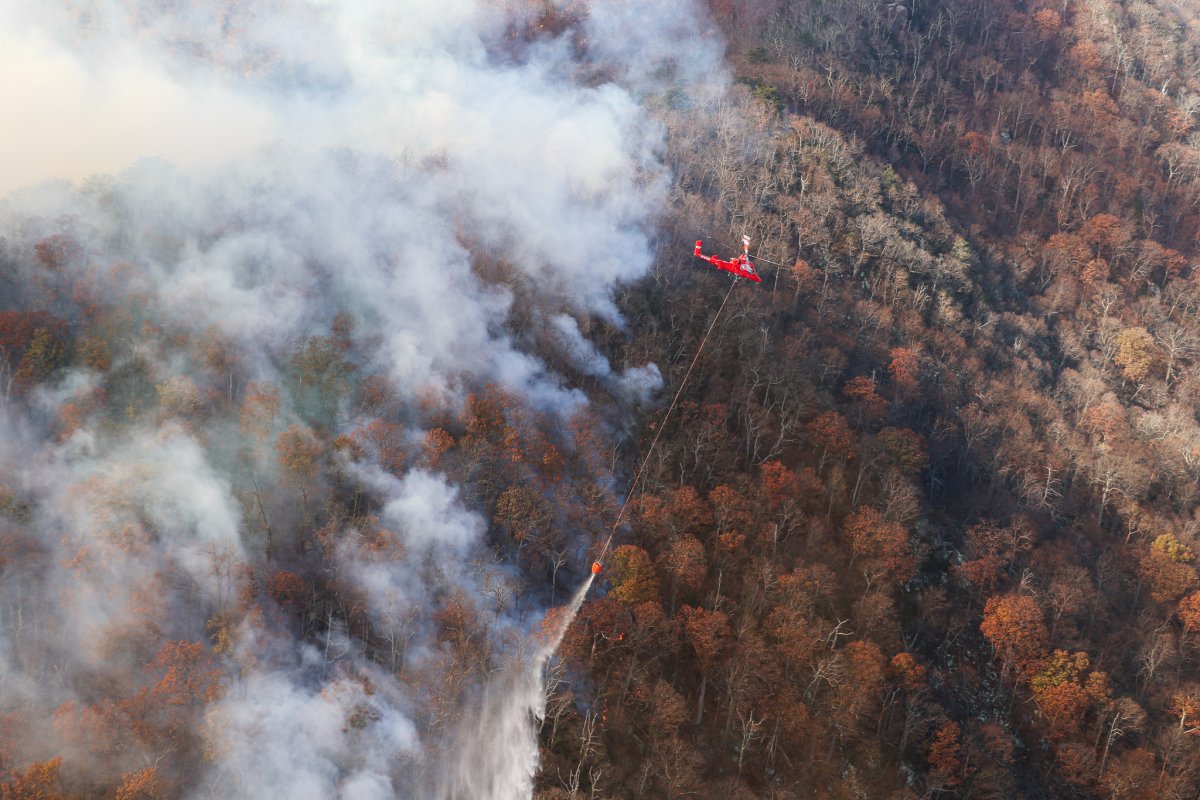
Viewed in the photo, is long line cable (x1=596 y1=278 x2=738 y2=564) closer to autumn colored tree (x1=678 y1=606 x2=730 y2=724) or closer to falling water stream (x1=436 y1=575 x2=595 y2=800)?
autumn colored tree (x1=678 y1=606 x2=730 y2=724)

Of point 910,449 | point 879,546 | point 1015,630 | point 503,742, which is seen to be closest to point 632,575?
point 503,742

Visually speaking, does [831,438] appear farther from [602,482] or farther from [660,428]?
[602,482]

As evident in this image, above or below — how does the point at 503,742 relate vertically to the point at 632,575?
below

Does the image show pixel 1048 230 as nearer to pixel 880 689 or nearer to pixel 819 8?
pixel 819 8

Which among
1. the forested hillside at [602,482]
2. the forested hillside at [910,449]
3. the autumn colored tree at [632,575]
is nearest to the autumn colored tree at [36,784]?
the forested hillside at [602,482]

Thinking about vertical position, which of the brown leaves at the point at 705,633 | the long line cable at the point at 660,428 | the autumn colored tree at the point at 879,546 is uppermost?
the long line cable at the point at 660,428

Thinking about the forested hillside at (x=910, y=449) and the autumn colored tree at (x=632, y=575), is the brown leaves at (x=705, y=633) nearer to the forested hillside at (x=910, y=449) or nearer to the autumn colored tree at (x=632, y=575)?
the forested hillside at (x=910, y=449)

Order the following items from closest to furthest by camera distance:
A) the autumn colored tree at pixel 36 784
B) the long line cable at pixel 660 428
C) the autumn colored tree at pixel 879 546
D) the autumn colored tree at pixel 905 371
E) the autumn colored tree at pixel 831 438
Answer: the autumn colored tree at pixel 36 784, the long line cable at pixel 660 428, the autumn colored tree at pixel 879 546, the autumn colored tree at pixel 831 438, the autumn colored tree at pixel 905 371

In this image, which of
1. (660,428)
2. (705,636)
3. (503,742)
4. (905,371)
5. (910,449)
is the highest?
(905,371)

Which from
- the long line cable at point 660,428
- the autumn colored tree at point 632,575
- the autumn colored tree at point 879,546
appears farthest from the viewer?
the autumn colored tree at point 879,546
